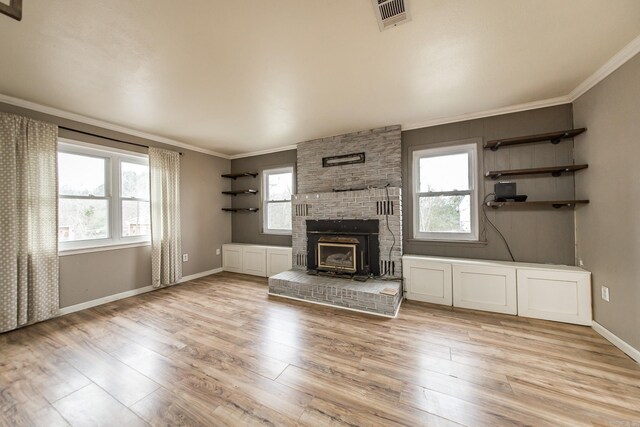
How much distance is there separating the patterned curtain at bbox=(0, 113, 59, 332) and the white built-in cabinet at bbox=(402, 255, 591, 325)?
14.4 feet

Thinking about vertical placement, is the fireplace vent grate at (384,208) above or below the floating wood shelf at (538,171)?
below

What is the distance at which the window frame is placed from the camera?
321cm

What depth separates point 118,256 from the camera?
3475 millimetres

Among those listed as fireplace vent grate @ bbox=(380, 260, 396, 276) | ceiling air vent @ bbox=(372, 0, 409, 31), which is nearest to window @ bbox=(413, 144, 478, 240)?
fireplace vent grate @ bbox=(380, 260, 396, 276)

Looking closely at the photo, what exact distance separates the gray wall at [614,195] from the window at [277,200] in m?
4.01

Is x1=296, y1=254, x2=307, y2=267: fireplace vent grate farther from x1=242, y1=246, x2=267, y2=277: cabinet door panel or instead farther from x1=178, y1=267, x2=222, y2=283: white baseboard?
x1=178, y1=267, x2=222, y2=283: white baseboard

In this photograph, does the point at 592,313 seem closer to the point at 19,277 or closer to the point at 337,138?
the point at 337,138

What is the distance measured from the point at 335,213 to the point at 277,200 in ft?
4.67

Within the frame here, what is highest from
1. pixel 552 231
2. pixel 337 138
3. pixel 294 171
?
pixel 337 138

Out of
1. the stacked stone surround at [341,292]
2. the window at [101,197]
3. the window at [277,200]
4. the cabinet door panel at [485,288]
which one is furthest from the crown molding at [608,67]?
the window at [101,197]

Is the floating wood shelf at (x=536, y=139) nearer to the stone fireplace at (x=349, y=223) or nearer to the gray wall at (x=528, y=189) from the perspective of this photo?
the gray wall at (x=528, y=189)

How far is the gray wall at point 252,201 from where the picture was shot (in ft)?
15.4

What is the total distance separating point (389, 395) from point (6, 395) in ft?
8.62

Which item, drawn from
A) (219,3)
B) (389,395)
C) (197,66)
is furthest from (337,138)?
(389,395)
